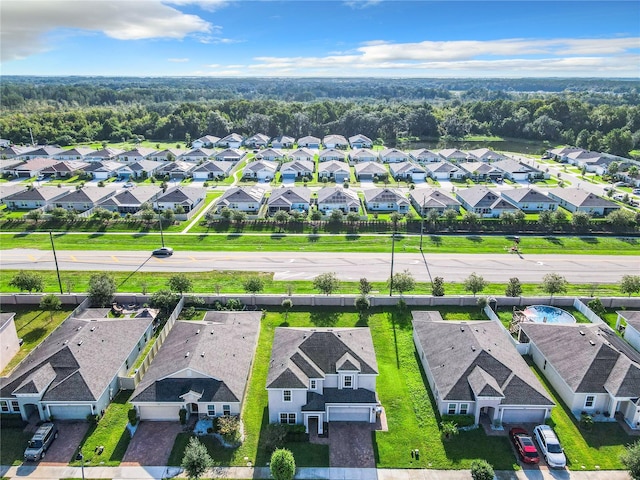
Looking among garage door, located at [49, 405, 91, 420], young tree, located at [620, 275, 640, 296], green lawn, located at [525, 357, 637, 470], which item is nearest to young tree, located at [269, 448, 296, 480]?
garage door, located at [49, 405, 91, 420]

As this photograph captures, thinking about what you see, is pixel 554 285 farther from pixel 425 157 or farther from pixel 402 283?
pixel 425 157

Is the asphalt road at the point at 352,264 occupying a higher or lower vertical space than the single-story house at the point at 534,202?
lower

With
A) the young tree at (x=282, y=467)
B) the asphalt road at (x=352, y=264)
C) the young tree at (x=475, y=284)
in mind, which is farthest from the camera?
the asphalt road at (x=352, y=264)

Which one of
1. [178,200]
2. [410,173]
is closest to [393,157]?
[410,173]

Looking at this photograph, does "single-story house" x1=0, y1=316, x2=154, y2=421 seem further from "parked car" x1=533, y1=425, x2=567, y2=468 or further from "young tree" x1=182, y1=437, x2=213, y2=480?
"parked car" x1=533, y1=425, x2=567, y2=468

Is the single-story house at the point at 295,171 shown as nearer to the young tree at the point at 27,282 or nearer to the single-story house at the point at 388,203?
the single-story house at the point at 388,203

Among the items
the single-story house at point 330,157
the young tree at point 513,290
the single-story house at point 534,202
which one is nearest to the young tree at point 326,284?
the young tree at point 513,290

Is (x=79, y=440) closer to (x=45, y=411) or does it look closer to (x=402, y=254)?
(x=45, y=411)
